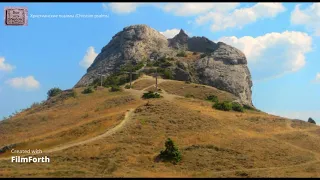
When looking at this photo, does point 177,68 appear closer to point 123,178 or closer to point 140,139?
point 140,139

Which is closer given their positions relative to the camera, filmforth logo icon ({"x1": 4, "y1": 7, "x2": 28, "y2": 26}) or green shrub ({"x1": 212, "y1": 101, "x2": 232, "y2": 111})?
filmforth logo icon ({"x1": 4, "y1": 7, "x2": 28, "y2": 26})

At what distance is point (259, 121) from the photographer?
56.6m

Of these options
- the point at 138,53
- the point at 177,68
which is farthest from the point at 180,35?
the point at 177,68

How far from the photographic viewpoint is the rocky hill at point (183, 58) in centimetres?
9781

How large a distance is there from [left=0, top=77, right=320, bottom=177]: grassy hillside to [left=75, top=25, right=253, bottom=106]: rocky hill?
33936 mm

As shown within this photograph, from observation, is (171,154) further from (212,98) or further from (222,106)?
(212,98)

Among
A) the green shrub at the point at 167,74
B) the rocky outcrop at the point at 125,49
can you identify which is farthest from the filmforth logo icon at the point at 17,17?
the rocky outcrop at the point at 125,49

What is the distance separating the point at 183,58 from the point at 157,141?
2622 inches

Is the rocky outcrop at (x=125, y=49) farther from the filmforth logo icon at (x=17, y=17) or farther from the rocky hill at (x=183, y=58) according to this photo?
the filmforth logo icon at (x=17, y=17)

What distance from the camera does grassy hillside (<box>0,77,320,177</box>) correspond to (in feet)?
118

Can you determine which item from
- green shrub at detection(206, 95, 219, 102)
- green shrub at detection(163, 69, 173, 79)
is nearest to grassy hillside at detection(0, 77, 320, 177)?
green shrub at detection(206, 95, 219, 102)

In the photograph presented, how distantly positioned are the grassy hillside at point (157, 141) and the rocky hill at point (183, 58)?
33.9 metres

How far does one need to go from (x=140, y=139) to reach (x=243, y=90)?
194 feet

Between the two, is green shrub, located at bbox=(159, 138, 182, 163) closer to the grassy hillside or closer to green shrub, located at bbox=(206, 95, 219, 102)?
the grassy hillside
